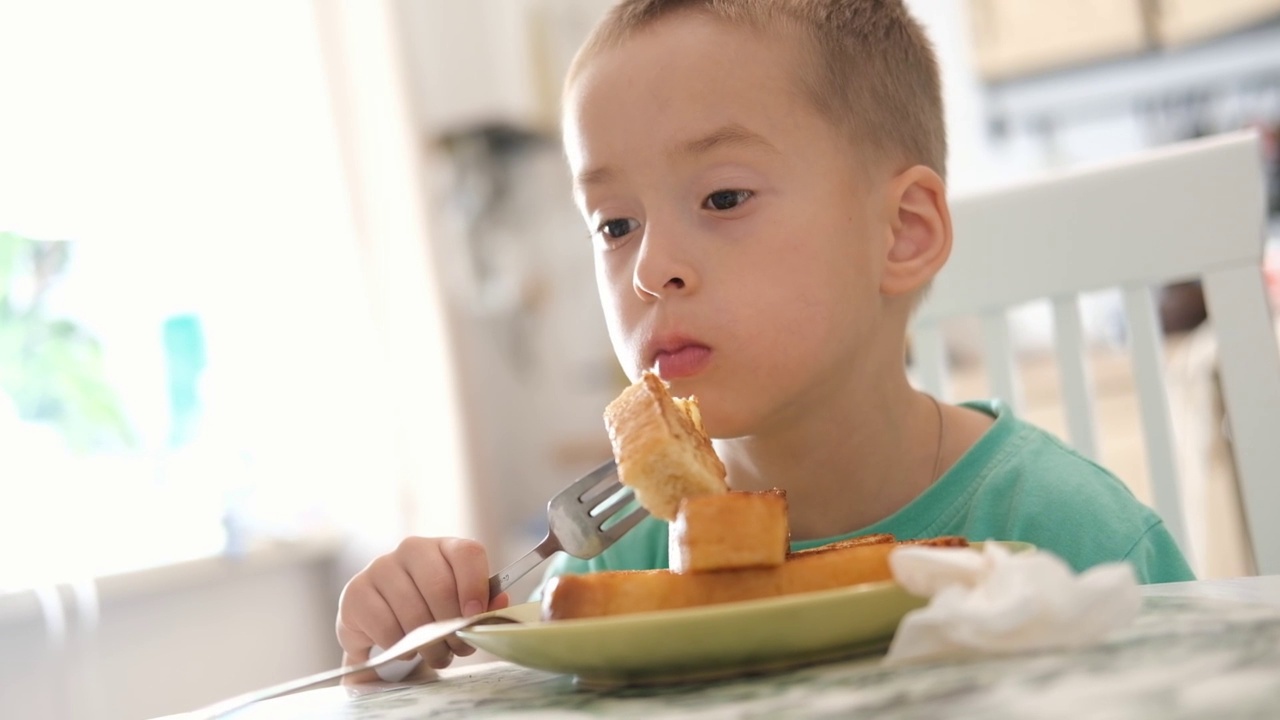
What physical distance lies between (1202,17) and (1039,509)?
11.1 ft

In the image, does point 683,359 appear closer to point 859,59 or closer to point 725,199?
point 725,199

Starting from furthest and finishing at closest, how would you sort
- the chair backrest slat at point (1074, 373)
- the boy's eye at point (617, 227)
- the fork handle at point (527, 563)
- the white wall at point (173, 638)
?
the white wall at point (173, 638) < the chair backrest slat at point (1074, 373) < the boy's eye at point (617, 227) < the fork handle at point (527, 563)

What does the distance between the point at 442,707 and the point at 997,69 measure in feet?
13.0

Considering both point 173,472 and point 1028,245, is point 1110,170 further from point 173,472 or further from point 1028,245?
point 173,472

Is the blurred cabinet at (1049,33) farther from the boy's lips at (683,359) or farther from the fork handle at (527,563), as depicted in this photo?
the fork handle at (527,563)

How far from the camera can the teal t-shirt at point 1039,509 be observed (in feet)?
3.11

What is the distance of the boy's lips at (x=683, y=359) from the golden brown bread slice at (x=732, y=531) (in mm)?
397

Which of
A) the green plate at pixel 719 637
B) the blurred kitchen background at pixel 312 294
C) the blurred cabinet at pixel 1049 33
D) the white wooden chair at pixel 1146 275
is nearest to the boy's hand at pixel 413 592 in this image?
the green plate at pixel 719 637

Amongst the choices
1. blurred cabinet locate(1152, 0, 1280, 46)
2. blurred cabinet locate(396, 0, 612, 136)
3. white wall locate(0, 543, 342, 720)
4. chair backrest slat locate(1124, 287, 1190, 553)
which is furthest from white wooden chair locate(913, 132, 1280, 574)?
blurred cabinet locate(1152, 0, 1280, 46)

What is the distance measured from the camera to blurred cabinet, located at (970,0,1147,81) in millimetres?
3941

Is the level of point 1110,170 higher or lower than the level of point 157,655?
higher

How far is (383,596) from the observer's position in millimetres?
922

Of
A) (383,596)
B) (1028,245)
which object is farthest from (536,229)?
(383,596)

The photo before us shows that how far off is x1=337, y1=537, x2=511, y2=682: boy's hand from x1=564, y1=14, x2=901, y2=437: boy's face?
0.21 m
